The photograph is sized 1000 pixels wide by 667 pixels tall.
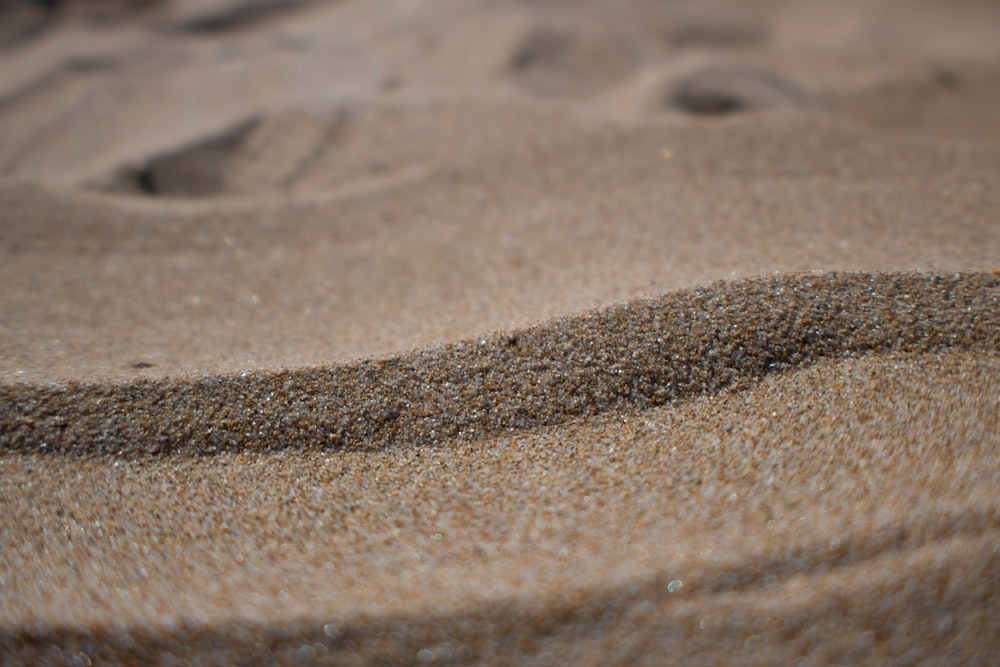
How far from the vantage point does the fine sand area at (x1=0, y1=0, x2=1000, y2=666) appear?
2.82 ft

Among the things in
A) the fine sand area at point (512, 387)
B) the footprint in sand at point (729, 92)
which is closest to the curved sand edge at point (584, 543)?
the fine sand area at point (512, 387)

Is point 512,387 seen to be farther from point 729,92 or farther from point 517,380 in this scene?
point 729,92

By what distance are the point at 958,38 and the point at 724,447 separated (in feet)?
10.3

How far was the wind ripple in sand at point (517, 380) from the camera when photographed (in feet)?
3.99

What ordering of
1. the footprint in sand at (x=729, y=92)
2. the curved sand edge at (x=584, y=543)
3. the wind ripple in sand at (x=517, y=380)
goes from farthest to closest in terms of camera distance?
1. the footprint in sand at (x=729, y=92)
2. the wind ripple in sand at (x=517, y=380)
3. the curved sand edge at (x=584, y=543)

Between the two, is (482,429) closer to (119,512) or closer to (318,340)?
(318,340)

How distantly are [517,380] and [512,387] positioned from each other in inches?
0.7

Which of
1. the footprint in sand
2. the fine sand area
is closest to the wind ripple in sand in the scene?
the fine sand area

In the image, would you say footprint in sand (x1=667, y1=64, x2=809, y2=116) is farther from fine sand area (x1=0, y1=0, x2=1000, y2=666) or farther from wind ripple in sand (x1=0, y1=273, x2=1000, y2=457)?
wind ripple in sand (x1=0, y1=273, x2=1000, y2=457)

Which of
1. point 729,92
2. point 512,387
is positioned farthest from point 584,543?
point 729,92

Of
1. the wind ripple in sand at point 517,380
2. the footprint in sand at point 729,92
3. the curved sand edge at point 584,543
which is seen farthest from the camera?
the footprint in sand at point 729,92

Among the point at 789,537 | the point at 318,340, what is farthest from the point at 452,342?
the point at 789,537

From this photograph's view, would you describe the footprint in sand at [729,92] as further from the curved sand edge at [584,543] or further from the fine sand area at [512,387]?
the curved sand edge at [584,543]

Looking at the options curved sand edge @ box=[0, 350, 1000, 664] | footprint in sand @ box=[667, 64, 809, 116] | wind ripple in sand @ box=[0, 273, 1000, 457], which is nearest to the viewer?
curved sand edge @ box=[0, 350, 1000, 664]
